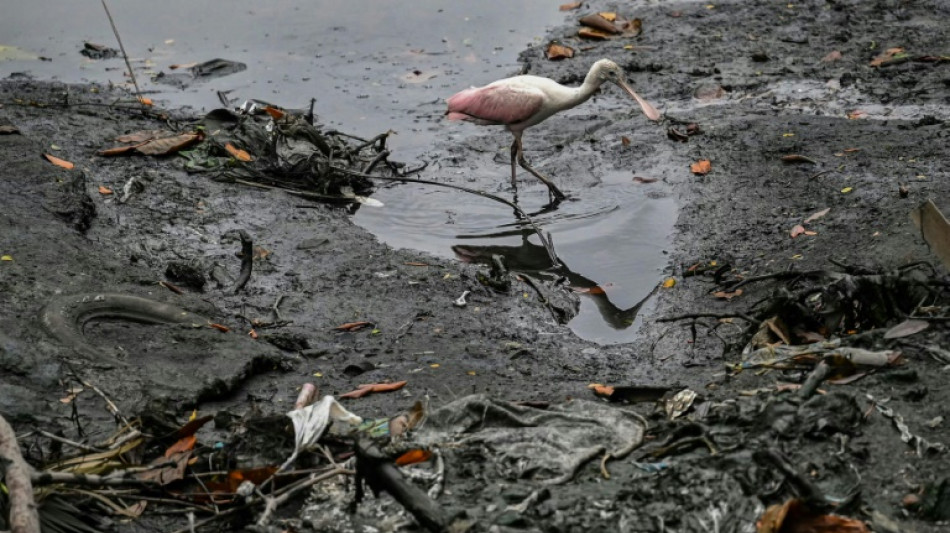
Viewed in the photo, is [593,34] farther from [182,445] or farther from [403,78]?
[182,445]

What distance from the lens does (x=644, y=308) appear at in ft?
20.2

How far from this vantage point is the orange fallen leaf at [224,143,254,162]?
25.3ft

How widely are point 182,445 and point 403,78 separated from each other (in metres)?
6.55

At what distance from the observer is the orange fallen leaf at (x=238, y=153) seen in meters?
7.70

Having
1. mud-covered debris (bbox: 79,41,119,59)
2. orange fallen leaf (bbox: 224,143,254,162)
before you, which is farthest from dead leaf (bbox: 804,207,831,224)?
mud-covered debris (bbox: 79,41,119,59)

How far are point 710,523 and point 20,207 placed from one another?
4630 millimetres

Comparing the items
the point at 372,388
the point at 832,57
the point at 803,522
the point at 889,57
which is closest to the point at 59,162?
the point at 372,388

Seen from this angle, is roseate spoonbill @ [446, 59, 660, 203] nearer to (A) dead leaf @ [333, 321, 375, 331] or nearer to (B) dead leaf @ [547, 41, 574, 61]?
(B) dead leaf @ [547, 41, 574, 61]

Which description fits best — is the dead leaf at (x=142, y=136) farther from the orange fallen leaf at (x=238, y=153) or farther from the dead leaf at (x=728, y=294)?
the dead leaf at (x=728, y=294)

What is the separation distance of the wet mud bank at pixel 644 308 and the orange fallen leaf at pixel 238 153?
0.38 meters

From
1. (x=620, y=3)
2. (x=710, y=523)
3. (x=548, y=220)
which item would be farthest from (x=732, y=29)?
(x=710, y=523)

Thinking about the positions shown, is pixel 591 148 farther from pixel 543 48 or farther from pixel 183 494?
pixel 183 494

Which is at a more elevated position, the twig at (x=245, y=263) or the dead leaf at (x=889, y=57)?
the dead leaf at (x=889, y=57)

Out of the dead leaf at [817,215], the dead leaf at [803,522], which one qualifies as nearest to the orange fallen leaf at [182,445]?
the dead leaf at [803,522]
